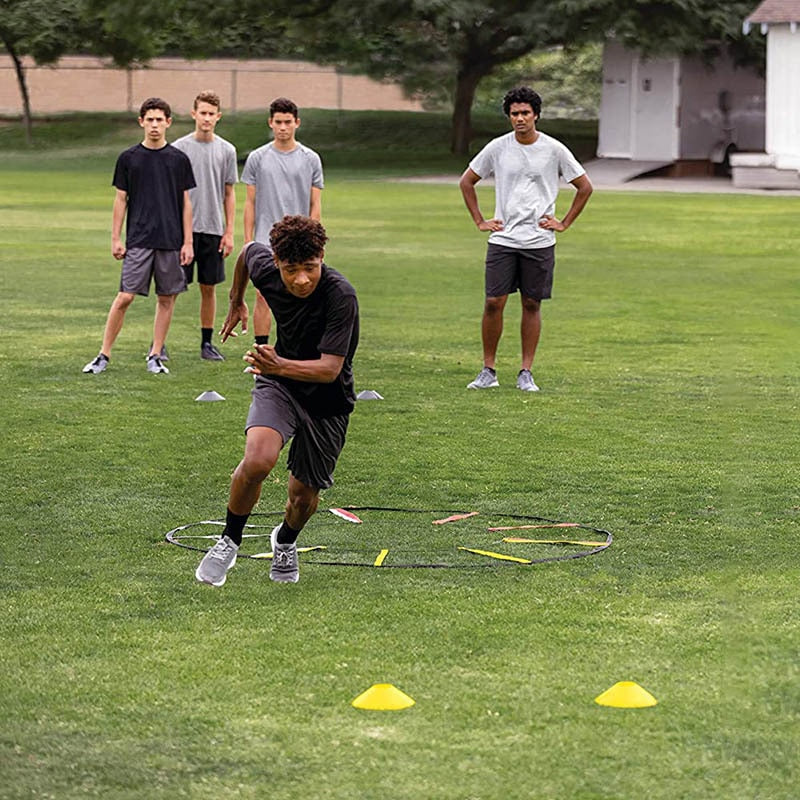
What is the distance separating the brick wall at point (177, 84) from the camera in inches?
2704

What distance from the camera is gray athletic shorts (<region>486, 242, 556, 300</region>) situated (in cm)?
1266

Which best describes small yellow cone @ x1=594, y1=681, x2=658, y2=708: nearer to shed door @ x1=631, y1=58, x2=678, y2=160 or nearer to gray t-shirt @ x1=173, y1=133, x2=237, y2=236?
gray t-shirt @ x1=173, y1=133, x2=237, y2=236

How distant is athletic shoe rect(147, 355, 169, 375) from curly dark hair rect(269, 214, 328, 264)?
674cm

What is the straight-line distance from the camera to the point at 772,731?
214 inches

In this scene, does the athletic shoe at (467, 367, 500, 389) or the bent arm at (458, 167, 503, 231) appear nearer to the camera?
the bent arm at (458, 167, 503, 231)

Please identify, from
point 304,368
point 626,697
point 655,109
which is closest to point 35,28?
point 655,109

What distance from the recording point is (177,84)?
69.3m

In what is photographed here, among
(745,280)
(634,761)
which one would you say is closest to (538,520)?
(634,761)

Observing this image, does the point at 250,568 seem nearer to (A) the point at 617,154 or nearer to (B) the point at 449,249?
(B) the point at 449,249

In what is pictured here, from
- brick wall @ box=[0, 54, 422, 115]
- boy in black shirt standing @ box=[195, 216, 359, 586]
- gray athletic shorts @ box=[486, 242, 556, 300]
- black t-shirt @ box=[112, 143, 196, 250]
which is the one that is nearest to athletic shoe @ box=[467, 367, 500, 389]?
gray athletic shorts @ box=[486, 242, 556, 300]

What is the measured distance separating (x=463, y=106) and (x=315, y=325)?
47363mm

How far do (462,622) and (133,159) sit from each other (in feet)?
24.2

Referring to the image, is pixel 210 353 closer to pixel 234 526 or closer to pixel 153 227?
pixel 153 227

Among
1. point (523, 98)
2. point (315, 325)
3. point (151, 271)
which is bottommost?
point (151, 271)
